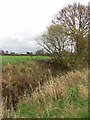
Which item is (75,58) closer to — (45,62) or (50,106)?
(45,62)

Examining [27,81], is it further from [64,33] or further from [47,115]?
[64,33]

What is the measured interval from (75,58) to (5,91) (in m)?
6.47

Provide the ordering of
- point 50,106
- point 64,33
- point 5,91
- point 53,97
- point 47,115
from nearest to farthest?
point 47,115, point 50,106, point 53,97, point 5,91, point 64,33

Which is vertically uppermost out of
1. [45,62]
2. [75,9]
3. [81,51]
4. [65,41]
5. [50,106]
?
[75,9]

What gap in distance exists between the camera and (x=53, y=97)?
129 inches

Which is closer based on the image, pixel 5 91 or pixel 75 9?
pixel 5 91

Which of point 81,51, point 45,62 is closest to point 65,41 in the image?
point 81,51

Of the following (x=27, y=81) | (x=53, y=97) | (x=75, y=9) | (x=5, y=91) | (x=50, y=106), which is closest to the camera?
(x=50, y=106)

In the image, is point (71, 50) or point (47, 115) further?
point (71, 50)

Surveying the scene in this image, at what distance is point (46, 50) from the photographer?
9.81 meters

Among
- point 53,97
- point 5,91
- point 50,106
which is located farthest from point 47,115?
point 5,91

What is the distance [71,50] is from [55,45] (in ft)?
4.64

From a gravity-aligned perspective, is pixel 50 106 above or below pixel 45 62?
below

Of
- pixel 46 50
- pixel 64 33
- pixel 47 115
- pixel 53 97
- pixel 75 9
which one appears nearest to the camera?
pixel 47 115
